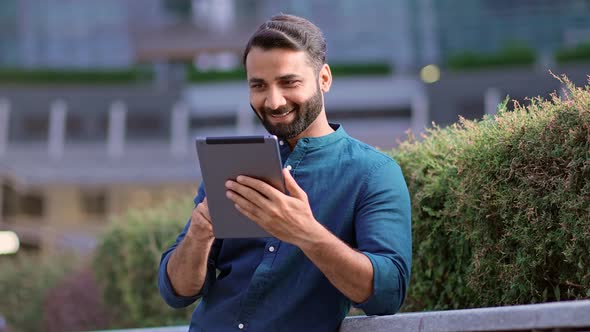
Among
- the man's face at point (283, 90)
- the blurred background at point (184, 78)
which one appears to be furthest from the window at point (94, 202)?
the man's face at point (283, 90)

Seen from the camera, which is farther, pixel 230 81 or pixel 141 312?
pixel 230 81

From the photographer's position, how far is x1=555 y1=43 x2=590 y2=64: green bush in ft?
120

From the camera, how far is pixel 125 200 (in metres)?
40.0

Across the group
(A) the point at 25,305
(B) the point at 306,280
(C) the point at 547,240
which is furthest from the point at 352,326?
(A) the point at 25,305

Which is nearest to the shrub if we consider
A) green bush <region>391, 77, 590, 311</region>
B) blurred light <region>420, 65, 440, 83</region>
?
green bush <region>391, 77, 590, 311</region>

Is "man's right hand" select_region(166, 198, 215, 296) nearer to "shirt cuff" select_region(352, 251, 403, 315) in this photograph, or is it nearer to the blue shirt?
the blue shirt

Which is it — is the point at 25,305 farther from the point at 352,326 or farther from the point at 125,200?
the point at 125,200

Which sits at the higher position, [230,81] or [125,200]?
[230,81]

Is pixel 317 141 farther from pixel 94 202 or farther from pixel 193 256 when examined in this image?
pixel 94 202

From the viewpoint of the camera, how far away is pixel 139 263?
7.62m

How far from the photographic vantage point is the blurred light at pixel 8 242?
22.4 m

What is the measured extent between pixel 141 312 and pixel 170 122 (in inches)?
1293

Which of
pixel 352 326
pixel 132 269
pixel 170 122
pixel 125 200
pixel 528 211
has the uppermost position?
pixel 528 211

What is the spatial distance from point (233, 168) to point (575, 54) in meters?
36.6
